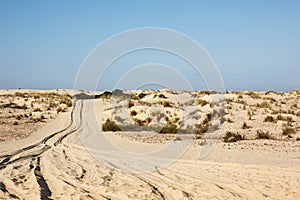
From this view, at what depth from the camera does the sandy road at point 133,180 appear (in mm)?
7727

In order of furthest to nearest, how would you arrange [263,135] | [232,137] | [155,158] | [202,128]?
[202,128], [263,135], [232,137], [155,158]

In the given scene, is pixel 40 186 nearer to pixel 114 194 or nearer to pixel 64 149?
pixel 114 194

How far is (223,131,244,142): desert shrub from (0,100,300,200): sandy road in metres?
4.63

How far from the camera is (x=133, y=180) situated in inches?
355

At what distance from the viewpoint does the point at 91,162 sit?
448 inches

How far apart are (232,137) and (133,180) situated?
8496 mm

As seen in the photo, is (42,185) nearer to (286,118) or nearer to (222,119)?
(222,119)

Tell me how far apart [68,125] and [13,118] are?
488 cm

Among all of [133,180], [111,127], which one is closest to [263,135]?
[111,127]

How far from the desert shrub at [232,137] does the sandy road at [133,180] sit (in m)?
4.63

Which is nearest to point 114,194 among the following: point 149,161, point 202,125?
point 149,161

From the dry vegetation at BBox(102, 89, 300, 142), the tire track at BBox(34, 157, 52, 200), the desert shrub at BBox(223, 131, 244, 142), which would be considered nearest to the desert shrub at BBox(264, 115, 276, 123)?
the dry vegetation at BBox(102, 89, 300, 142)

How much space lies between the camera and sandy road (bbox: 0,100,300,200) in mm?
7727

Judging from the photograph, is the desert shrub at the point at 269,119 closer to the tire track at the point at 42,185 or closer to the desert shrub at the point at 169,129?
the desert shrub at the point at 169,129
